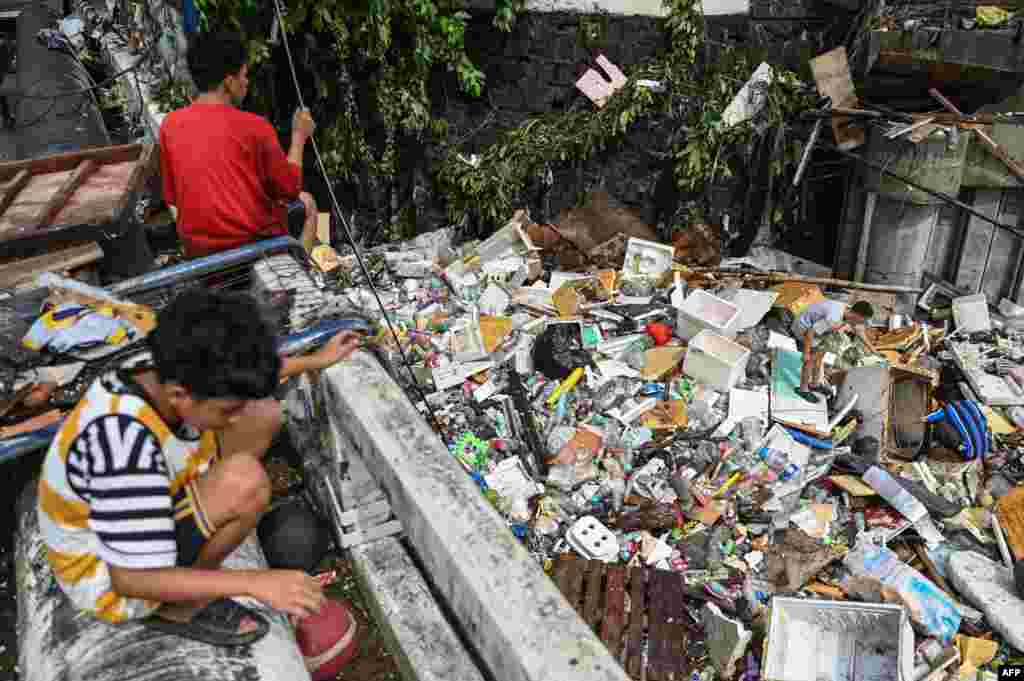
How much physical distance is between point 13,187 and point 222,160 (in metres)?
2.18

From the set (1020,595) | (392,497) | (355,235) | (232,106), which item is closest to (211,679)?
(392,497)

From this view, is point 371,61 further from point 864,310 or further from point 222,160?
point 864,310

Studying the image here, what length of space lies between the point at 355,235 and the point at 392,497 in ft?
20.2

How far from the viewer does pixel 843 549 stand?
4934mm

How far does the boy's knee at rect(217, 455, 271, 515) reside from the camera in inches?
82.2

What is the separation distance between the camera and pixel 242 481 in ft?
6.89

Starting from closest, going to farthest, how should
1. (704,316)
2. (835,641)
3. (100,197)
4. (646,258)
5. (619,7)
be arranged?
(835,641), (100,197), (704,316), (619,7), (646,258)

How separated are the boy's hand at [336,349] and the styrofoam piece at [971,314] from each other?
6.16 metres

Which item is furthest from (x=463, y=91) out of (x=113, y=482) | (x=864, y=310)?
(x=113, y=482)

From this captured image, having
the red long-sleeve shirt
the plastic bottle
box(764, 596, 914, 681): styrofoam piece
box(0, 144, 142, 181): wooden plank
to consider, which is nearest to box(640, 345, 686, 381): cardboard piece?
the plastic bottle

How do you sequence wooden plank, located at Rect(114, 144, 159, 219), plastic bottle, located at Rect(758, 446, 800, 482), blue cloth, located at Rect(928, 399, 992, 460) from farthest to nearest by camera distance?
blue cloth, located at Rect(928, 399, 992, 460) < plastic bottle, located at Rect(758, 446, 800, 482) < wooden plank, located at Rect(114, 144, 159, 219)

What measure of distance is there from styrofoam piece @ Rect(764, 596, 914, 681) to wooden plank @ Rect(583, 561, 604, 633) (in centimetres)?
94

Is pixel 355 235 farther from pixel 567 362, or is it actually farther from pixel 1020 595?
pixel 1020 595

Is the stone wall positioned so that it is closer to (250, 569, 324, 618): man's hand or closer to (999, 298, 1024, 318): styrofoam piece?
(999, 298, 1024, 318): styrofoam piece
